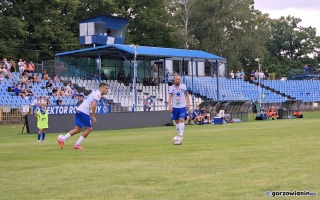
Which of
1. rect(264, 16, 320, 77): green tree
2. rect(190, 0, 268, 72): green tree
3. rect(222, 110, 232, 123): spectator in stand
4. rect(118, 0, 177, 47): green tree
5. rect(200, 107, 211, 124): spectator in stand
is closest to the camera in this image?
rect(200, 107, 211, 124): spectator in stand

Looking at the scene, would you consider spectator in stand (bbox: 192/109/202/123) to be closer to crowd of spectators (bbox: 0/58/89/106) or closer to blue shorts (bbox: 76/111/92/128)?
crowd of spectators (bbox: 0/58/89/106)

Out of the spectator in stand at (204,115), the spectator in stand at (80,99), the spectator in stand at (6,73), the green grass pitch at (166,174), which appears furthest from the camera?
the spectator in stand at (6,73)

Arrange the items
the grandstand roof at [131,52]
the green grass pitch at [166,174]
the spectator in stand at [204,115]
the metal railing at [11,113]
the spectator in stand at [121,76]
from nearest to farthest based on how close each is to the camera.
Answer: the green grass pitch at [166,174], the metal railing at [11,113], the spectator in stand at [204,115], the grandstand roof at [131,52], the spectator in stand at [121,76]

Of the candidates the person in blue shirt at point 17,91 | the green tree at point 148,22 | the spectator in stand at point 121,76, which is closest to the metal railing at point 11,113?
the person in blue shirt at point 17,91

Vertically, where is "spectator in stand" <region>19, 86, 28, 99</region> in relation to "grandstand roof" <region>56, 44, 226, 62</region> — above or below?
below

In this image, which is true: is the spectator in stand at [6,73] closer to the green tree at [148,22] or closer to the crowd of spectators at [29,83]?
the crowd of spectators at [29,83]

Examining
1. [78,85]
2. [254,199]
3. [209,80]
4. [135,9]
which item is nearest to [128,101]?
[78,85]

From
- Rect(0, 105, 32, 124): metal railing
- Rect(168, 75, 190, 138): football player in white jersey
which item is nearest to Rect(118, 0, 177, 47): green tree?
Rect(0, 105, 32, 124): metal railing

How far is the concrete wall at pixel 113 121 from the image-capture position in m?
35.8

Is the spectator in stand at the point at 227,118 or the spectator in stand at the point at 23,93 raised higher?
the spectator in stand at the point at 23,93

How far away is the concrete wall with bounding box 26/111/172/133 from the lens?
3584 centimetres

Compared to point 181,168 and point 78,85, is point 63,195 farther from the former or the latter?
point 78,85

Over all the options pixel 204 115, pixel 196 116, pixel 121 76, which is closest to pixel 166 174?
pixel 196 116

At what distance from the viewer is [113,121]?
3919 centimetres
